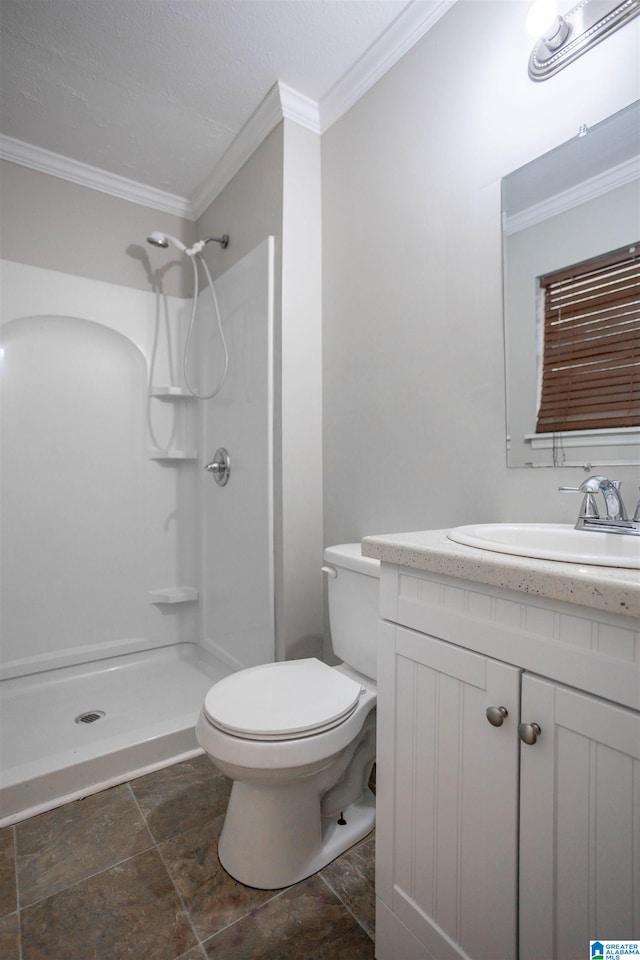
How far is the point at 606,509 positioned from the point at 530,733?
1.71 feet

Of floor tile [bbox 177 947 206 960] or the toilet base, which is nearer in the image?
floor tile [bbox 177 947 206 960]

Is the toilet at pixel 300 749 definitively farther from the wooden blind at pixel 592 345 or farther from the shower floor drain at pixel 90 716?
the shower floor drain at pixel 90 716

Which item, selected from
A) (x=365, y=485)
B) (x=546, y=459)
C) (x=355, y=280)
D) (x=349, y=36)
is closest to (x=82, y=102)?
(x=349, y=36)

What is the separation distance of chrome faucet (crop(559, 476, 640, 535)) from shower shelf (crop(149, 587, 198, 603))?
2031mm

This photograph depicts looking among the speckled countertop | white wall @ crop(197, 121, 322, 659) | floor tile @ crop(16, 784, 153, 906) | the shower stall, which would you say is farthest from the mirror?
floor tile @ crop(16, 784, 153, 906)

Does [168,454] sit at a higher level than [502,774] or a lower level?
higher

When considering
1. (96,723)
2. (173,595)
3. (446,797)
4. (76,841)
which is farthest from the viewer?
(173,595)

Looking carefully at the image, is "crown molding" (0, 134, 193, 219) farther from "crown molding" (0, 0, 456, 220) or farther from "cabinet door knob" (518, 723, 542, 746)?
"cabinet door knob" (518, 723, 542, 746)

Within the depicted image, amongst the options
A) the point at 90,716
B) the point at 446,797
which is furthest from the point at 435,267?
the point at 90,716

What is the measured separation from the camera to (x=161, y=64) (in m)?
1.73

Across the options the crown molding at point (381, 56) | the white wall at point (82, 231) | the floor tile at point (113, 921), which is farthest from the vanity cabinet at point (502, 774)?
the white wall at point (82, 231)

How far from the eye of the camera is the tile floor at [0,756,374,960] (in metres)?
1.07

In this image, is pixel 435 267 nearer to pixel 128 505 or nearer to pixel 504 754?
pixel 504 754

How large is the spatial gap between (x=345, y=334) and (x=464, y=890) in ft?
5.31
